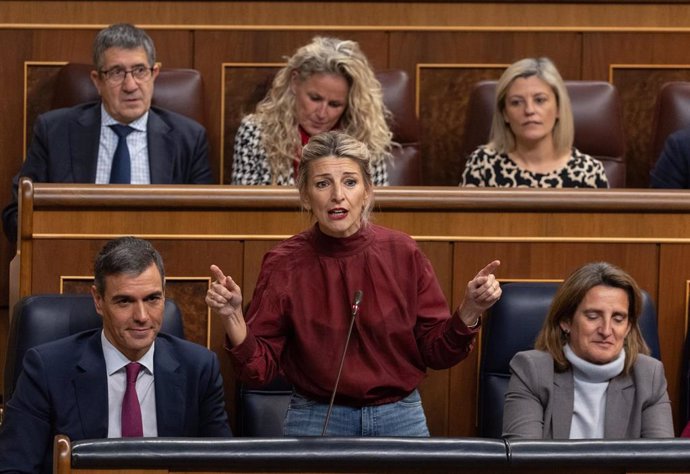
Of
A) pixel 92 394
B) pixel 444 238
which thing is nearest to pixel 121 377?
pixel 92 394

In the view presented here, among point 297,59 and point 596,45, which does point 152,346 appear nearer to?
point 297,59

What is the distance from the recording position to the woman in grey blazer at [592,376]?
140 centimetres

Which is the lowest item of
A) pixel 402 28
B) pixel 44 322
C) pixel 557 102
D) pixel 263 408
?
pixel 263 408

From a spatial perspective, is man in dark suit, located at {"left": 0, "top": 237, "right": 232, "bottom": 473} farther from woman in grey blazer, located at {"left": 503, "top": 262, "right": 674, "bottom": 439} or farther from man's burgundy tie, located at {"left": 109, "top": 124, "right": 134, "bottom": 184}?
man's burgundy tie, located at {"left": 109, "top": 124, "right": 134, "bottom": 184}

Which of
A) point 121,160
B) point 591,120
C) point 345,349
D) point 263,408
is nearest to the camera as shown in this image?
point 345,349

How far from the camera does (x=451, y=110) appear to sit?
6.91 feet

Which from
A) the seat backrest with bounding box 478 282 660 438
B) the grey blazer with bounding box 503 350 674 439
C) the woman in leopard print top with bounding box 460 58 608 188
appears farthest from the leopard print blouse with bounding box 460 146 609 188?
the grey blazer with bounding box 503 350 674 439

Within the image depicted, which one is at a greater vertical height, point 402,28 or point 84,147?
point 402,28

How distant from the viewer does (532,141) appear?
6.25 feet

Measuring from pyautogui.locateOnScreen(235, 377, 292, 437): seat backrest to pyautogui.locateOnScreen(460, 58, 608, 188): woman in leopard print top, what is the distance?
52 cm

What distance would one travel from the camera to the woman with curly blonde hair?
186 centimetres

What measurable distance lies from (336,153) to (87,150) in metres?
0.65

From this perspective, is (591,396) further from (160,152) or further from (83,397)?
(160,152)

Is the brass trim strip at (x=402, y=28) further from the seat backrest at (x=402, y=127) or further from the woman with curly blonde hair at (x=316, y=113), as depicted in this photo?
the woman with curly blonde hair at (x=316, y=113)
